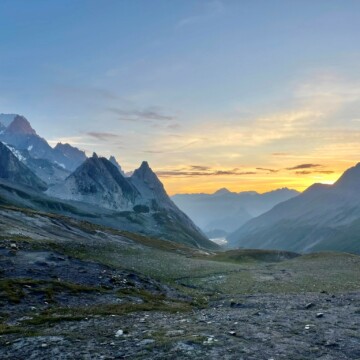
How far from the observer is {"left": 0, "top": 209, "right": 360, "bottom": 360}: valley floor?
64.1 feet

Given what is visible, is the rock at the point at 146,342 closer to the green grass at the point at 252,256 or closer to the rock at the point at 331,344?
the rock at the point at 331,344

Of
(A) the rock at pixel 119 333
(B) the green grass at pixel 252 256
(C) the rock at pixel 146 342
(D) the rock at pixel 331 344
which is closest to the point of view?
(C) the rock at pixel 146 342

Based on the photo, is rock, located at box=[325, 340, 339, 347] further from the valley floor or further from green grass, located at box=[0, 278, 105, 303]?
green grass, located at box=[0, 278, 105, 303]

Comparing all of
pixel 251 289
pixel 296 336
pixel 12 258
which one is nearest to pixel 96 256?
pixel 12 258

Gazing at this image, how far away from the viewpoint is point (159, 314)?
97.3ft

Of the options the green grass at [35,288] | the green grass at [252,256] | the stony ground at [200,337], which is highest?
the stony ground at [200,337]

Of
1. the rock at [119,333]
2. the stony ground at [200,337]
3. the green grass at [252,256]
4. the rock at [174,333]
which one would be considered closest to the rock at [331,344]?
the stony ground at [200,337]

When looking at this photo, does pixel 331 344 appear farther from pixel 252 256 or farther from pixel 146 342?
pixel 252 256

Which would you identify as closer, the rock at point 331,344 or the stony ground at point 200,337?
the stony ground at point 200,337

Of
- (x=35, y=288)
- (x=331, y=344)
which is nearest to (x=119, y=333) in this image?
(x=331, y=344)

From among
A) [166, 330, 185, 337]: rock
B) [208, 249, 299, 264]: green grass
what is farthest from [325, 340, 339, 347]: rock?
[208, 249, 299, 264]: green grass

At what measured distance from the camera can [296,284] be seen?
54.0 metres

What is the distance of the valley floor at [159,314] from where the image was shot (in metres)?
19.5

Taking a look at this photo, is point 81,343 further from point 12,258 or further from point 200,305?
point 12,258
